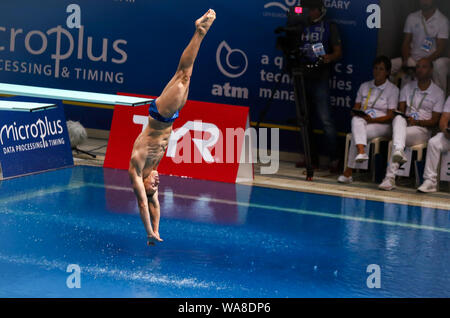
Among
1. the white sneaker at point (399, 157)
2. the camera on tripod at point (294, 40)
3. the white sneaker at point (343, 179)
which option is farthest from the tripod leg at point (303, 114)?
the white sneaker at point (399, 157)

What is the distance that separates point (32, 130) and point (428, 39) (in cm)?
551

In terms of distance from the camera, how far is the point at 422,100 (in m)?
10.4

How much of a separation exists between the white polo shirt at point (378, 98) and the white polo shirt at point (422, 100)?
0.13m

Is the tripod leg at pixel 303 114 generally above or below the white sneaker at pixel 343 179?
above

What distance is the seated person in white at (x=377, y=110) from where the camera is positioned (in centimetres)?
1054

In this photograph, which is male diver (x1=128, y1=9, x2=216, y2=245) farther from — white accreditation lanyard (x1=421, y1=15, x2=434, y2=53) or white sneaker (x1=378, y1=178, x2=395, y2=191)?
white accreditation lanyard (x1=421, y1=15, x2=434, y2=53)

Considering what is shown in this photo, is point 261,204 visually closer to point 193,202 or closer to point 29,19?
point 193,202

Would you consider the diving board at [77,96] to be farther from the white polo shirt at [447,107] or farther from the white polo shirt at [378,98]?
the white polo shirt at [447,107]

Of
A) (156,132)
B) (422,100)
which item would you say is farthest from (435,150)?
(156,132)

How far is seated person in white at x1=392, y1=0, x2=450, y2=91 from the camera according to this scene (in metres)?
10.6

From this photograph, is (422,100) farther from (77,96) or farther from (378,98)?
(77,96)

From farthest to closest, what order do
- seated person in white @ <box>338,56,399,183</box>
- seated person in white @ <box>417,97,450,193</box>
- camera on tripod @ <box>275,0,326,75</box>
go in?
seated person in white @ <box>338,56,399,183</box>
camera on tripod @ <box>275,0,326,75</box>
seated person in white @ <box>417,97,450,193</box>

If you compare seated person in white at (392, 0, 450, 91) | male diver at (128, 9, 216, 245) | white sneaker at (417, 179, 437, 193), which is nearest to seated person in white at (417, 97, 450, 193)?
white sneaker at (417, 179, 437, 193)

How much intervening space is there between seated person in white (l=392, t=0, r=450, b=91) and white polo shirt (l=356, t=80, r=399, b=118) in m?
0.53
